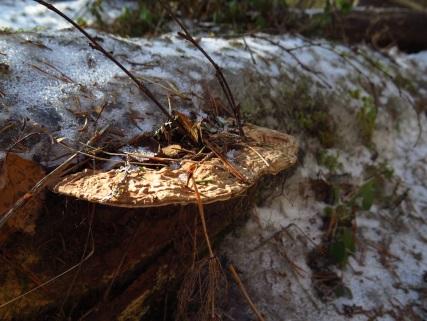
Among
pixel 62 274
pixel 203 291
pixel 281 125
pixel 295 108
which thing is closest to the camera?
pixel 62 274

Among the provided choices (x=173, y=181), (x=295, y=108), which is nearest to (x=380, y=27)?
(x=295, y=108)

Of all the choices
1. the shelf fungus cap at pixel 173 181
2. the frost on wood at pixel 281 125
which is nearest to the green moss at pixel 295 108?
the frost on wood at pixel 281 125

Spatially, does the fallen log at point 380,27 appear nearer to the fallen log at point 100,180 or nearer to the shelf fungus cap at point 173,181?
the fallen log at point 100,180

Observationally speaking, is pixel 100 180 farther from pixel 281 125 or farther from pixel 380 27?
pixel 380 27

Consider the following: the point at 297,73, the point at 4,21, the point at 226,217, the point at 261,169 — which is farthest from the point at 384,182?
the point at 4,21

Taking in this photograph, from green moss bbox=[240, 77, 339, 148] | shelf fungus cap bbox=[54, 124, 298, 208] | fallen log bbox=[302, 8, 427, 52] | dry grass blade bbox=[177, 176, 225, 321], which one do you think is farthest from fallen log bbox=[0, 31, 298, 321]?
fallen log bbox=[302, 8, 427, 52]

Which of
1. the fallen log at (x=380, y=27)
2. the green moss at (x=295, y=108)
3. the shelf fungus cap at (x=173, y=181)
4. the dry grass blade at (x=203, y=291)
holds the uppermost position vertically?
the fallen log at (x=380, y=27)

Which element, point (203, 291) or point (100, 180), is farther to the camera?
point (203, 291)

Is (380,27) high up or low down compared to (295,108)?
up

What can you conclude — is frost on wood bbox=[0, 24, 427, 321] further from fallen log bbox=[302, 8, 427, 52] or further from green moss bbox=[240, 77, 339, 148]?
fallen log bbox=[302, 8, 427, 52]
